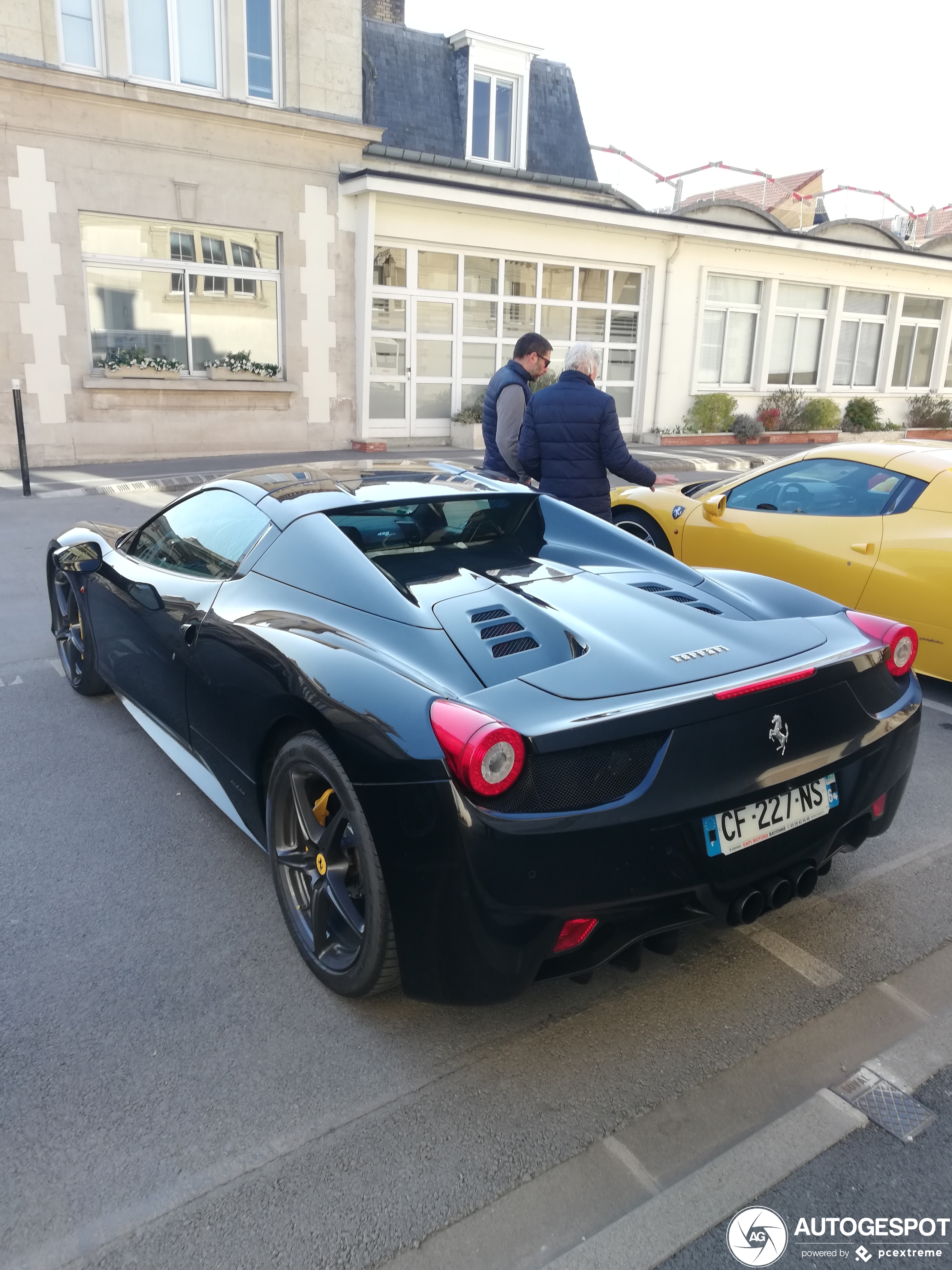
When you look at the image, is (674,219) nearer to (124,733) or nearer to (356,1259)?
(124,733)

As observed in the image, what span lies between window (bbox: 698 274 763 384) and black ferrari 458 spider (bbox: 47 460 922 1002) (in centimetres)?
1818

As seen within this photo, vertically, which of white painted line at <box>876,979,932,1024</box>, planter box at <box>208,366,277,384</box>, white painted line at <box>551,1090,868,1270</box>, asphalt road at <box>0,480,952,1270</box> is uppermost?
planter box at <box>208,366,277,384</box>

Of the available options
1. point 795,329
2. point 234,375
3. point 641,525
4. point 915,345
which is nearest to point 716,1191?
point 641,525

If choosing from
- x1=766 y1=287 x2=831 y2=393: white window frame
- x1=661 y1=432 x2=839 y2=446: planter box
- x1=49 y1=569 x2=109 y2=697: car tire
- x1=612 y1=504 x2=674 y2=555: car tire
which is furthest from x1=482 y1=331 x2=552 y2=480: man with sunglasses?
x1=766 y1=287 x2=831 y2=393: white window frame

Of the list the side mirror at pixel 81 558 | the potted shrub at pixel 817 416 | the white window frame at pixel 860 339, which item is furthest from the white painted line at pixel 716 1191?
the white window frame at pixel 860 339

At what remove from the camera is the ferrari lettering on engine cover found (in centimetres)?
270

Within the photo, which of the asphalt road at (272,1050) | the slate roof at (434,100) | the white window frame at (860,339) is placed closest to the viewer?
the asphalt road at (272,1050)

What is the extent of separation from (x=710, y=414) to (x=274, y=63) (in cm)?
1008

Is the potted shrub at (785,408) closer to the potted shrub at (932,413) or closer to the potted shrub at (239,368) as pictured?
the potted shrub at (932,413)

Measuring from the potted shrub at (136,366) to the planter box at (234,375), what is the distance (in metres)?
0.59

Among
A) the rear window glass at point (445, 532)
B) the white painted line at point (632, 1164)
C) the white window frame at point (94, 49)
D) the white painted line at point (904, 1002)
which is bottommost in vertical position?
the white painted line at point (632, 1164)

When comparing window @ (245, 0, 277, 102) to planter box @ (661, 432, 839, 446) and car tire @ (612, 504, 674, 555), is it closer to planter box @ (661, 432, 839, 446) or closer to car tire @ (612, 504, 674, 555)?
planter box @ (661, 432, 839, 446)

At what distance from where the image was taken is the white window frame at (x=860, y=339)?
2258 centimetres

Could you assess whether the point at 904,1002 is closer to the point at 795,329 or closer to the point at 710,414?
the point at 710,414
